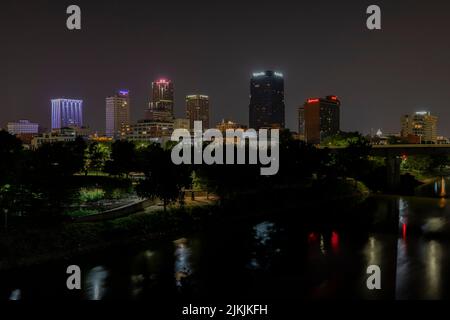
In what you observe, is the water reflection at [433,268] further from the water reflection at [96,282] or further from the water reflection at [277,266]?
the water reflection at [96,282]

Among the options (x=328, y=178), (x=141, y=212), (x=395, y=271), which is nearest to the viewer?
(x=395, y=271)

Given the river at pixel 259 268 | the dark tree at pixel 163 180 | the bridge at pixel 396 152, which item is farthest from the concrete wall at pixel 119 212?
the bridge at pixel 396 152

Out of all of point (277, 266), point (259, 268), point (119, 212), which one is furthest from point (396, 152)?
point (259, 268)

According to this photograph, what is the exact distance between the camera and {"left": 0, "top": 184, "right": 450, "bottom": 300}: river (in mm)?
20781

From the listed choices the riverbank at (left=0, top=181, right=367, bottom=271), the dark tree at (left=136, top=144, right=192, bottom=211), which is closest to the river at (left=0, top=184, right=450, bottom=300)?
the riverbank at (left=0, top=181, right=367, bottom=271)

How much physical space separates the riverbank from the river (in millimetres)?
1155

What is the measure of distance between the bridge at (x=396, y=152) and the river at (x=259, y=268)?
31802 millimetres

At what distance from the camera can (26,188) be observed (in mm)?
30516

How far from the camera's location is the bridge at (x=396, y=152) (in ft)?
210

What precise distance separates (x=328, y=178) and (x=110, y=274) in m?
43.0

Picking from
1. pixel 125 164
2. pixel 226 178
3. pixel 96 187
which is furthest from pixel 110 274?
pixel 125 164

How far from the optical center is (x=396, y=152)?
69.2 meters

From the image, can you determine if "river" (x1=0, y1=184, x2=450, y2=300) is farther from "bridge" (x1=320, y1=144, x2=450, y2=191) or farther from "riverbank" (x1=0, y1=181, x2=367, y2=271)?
"bridge" (x1=320, y1=144, x2=450, y2=191)
